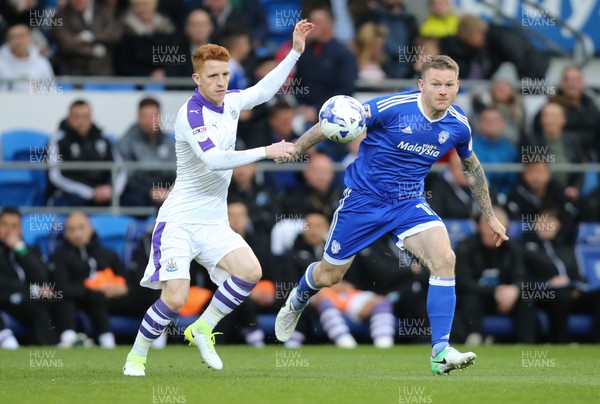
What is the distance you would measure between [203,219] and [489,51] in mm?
9906

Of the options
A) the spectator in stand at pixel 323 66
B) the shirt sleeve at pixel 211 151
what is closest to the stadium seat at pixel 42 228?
the spectator in stand at pixel 323 66

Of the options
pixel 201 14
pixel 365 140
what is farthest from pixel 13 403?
pixel 201 14

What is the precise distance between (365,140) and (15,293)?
5741 mm

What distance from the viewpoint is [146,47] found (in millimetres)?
18422

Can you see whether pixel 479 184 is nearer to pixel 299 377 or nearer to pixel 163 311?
pixel 299 377

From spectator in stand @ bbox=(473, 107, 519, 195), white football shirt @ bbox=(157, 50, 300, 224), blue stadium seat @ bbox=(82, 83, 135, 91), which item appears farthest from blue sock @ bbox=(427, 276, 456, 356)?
blue stadium seat @ bbox=(82, 83, 135, 91)

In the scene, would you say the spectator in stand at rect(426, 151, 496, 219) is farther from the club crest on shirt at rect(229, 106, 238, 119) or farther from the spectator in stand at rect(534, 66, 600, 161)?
the club crest on shirt at rect(229, 106, 238, 119)

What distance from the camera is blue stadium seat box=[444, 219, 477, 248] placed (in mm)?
16391

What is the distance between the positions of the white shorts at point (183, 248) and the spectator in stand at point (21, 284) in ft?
14.9

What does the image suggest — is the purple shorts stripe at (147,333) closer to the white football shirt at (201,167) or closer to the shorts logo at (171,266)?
the shorts logo at (171,266)

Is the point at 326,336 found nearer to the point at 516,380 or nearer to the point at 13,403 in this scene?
the point at 516,380

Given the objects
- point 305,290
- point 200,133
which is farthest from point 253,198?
point 200,133

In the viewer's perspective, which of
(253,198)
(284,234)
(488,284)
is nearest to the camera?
(284,234)

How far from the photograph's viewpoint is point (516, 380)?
1038 cm
